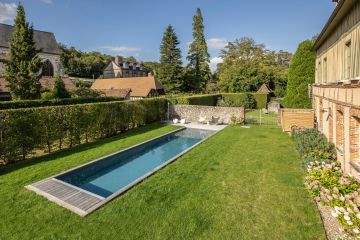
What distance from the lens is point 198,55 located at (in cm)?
5488

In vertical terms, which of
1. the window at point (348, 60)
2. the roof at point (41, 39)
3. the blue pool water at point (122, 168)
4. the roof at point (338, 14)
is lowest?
the blue pool water at point (122, 168)

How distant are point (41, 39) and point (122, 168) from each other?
1943 inches

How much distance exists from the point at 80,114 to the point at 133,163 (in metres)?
4.80

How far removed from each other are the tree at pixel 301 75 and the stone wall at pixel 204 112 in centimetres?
443

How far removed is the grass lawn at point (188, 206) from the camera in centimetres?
545

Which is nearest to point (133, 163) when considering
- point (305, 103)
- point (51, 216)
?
point (51, 216)

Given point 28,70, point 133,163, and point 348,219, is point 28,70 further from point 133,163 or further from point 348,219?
point 348,219

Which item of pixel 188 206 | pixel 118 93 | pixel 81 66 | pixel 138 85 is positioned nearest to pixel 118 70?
pixel 81 66

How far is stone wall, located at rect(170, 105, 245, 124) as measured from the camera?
21953mm

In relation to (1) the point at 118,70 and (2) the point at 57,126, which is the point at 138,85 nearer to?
(2) the point at 57,126

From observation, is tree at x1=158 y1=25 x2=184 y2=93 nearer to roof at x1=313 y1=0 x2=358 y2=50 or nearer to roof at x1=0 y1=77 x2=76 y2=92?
roof at x1=0 y1=77 x2=76 y2=92

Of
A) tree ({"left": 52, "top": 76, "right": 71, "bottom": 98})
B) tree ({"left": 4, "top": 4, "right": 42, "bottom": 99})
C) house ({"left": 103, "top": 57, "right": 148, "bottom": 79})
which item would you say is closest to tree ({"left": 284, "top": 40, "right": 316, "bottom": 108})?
tree ({"left": 52, "top": 76, "right": 71, "bottom": 98})

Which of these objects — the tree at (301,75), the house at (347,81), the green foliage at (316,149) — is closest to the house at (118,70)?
the tree at (301,75)

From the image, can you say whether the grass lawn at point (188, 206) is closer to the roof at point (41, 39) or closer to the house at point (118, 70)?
the roof at point (41, 39)
